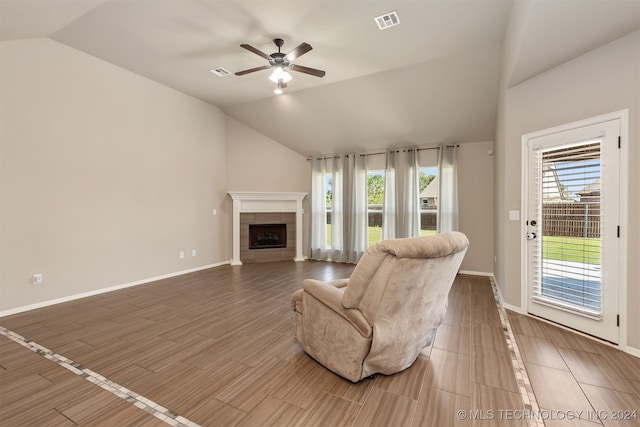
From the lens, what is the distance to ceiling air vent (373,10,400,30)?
122 inches

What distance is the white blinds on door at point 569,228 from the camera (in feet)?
9.09

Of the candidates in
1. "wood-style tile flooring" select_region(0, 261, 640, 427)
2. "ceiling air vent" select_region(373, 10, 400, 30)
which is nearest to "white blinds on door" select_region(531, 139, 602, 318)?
"wood-style tile flooring" select_region(0, 261, 640, 427)

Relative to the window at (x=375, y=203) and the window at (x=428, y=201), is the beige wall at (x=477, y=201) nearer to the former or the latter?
the window at (x=428, y=201)

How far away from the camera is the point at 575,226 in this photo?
9.56 ft

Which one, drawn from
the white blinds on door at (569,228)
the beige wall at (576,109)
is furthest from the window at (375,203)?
the white blinds on door at (569,228)

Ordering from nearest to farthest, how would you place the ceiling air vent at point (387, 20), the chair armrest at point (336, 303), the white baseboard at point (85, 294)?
1. the chair armrest at point (336, 303)
2. the ceiling air vent at point (387, 20)
3. the white baseboard at point (85, 294)

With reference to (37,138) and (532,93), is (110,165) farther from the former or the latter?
(532,93)

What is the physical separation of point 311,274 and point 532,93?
436 cm

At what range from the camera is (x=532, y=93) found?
329cm

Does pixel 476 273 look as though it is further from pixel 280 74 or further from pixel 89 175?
pixel 89 175

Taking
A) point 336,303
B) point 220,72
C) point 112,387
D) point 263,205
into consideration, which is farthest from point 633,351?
point 263,205

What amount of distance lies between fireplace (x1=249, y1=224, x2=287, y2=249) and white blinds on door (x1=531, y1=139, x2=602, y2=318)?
5210mm

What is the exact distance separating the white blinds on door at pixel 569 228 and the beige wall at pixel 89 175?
5.71 meters

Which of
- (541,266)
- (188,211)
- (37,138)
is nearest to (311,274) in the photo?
(188,211)
